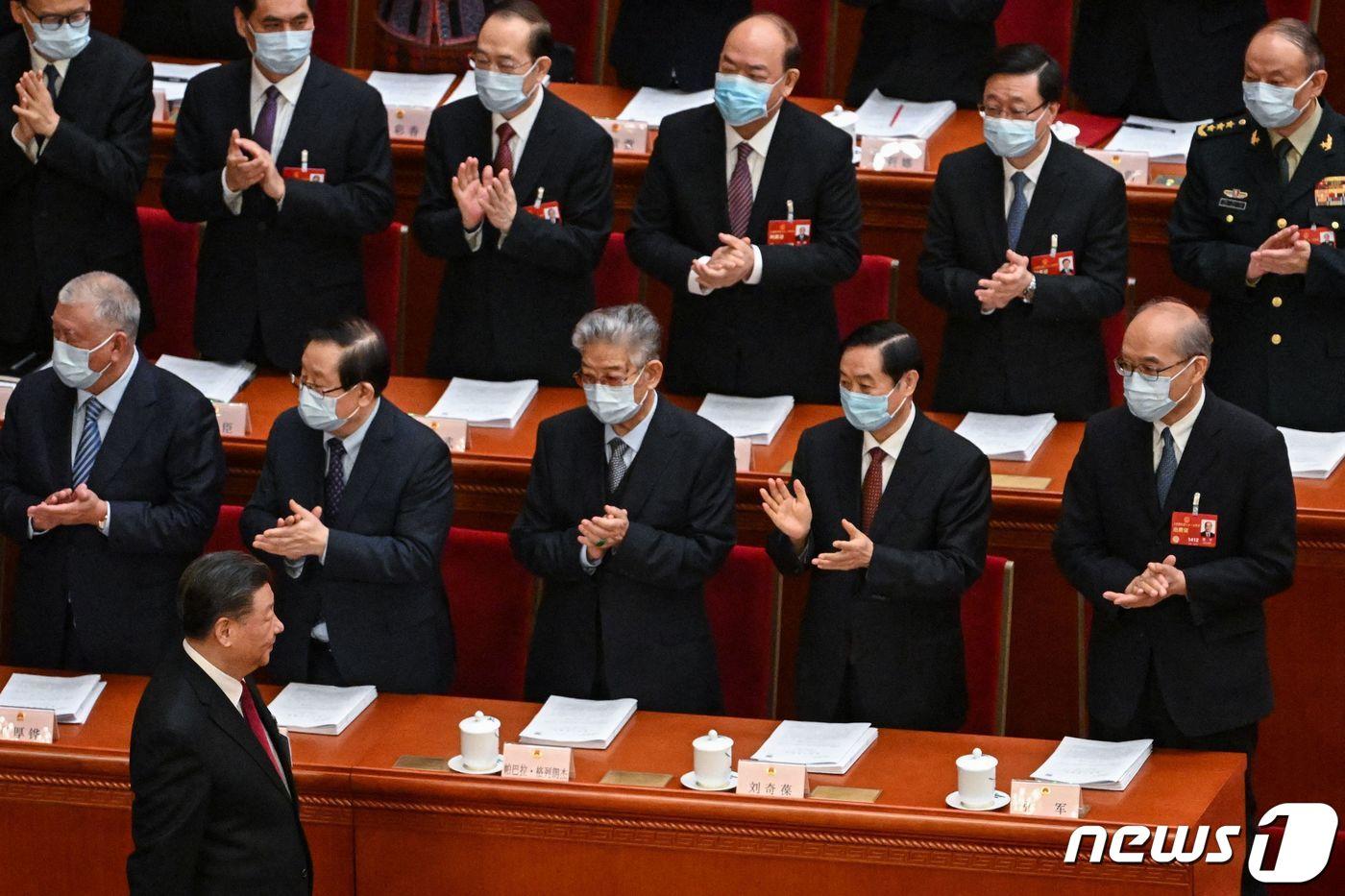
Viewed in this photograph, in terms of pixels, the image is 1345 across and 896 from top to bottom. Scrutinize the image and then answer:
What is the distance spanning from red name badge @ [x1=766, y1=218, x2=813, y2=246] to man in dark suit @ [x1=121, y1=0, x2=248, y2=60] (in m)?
2.19

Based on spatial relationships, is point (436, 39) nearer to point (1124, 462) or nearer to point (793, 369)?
point (793, 369)

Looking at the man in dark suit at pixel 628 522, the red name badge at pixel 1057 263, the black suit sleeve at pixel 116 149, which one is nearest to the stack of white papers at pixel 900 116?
the red name badge at pixel 1057 263

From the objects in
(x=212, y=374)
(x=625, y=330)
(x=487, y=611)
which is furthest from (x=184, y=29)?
(x=625, y=330)

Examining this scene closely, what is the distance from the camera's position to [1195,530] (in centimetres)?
443

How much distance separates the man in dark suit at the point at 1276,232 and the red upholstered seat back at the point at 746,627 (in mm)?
1240

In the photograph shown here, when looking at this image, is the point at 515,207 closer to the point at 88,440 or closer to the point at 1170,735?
the point at 88,440

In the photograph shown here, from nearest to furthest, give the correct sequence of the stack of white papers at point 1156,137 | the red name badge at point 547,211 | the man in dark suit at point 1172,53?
the red name badge at point 547,211 → the stack of white papers at point 1156,137 → the man in dark suit at point 1172,53

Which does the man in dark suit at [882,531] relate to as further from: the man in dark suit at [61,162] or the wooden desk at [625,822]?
the man in dark suit at [61,162]

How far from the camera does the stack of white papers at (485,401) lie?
17.5 ft

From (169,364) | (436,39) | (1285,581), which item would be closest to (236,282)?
(169,364)

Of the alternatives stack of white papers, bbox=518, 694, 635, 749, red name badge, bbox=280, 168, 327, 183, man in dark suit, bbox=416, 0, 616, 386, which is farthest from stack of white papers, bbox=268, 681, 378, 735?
red name badge, bbox=280, 168, 327, 183

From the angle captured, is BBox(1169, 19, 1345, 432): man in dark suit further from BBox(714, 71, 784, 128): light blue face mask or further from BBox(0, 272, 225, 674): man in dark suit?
BBox(0, 272, 225, 674): man in dark suit

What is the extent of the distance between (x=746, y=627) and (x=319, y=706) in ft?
3.17

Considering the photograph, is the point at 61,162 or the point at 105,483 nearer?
the point at 105,483
